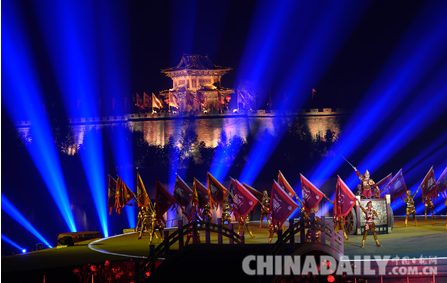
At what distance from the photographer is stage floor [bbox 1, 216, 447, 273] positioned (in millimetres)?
18953

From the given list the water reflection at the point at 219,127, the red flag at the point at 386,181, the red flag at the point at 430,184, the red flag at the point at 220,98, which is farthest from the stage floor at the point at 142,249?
the red flag at the point at 220,98

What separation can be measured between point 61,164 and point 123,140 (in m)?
6.20

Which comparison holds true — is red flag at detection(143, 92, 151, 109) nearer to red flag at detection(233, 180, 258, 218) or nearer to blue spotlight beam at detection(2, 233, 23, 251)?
blue spotlight beam at detection(2, 233, 23, 251)

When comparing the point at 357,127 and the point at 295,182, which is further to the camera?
the point at 357,127

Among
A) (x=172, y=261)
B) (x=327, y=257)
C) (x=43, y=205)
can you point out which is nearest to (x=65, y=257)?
(x=172, y=261)

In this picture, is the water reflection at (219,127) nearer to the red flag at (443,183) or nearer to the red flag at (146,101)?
the red flag at (146,101)

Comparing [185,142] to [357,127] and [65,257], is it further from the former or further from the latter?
[65,257]

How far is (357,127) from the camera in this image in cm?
5447

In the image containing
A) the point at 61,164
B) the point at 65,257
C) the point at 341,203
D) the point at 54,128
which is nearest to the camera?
the point at 65,257

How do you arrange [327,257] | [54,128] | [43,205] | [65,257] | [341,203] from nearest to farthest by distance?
1. [327,257]
2. [65,257]
3. [341,203]
4. [43,205]
5. [54,128]

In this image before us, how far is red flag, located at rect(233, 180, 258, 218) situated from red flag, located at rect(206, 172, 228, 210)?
0.46m

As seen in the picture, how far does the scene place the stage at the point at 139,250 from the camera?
1844cm

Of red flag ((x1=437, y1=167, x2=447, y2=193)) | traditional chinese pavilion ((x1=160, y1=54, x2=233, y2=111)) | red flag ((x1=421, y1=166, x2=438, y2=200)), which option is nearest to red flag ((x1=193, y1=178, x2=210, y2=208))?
red flag ((x1=421, y1=166, x2=438, y2=200))

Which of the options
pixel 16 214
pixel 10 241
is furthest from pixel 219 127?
pixel 10 241
